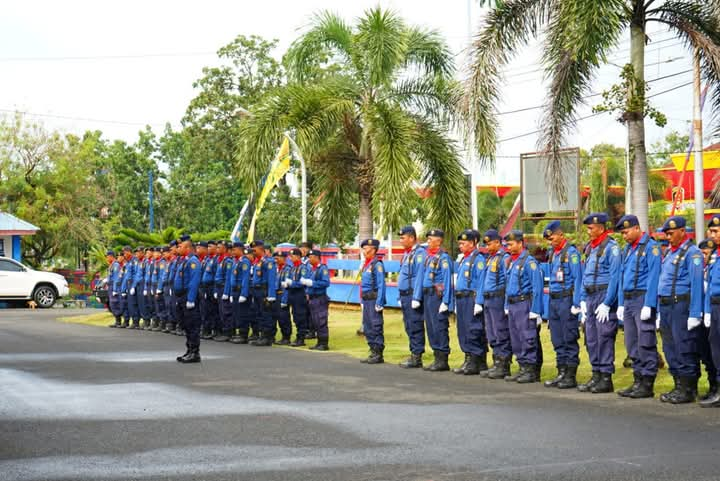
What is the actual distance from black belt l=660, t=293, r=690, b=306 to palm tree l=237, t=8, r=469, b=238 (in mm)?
7106

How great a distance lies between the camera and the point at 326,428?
9000 mm

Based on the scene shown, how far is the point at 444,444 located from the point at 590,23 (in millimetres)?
7792

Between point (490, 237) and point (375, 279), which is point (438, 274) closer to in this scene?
point (490, 237)

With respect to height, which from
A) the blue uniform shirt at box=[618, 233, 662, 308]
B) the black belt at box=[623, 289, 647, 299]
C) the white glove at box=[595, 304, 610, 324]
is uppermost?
the blue uniform shirt at box=[618, 233, 662, 308]

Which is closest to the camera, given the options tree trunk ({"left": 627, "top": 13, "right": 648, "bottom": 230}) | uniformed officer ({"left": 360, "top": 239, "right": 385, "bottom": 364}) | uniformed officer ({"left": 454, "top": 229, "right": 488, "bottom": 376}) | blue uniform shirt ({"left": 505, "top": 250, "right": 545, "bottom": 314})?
blue uniform shirt ({"left": 505, "top": 250, "right": 545, "bottom": 314})

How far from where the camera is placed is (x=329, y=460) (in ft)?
24.9

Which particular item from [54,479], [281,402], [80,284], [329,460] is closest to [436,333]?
[281,402]

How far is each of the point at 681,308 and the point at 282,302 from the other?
9306mm


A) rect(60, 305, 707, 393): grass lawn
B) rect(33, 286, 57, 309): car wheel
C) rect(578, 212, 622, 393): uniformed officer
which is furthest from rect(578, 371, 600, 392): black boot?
rect(33, 286, 57, 309): car wheel

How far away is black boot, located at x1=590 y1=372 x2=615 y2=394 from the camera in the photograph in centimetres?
1138

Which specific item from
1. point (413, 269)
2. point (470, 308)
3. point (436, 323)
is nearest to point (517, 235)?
point (470, 308)

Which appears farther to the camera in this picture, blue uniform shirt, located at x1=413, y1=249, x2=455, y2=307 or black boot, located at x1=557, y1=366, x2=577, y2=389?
blue uniform shirt, located at x1=413, y1=249, x2=455, y2=307

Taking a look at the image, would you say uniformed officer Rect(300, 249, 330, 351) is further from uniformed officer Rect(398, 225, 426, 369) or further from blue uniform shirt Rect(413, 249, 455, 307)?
blue uniform shirt Rect(413, 249, 455, 307)

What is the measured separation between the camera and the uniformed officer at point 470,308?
1355cm
